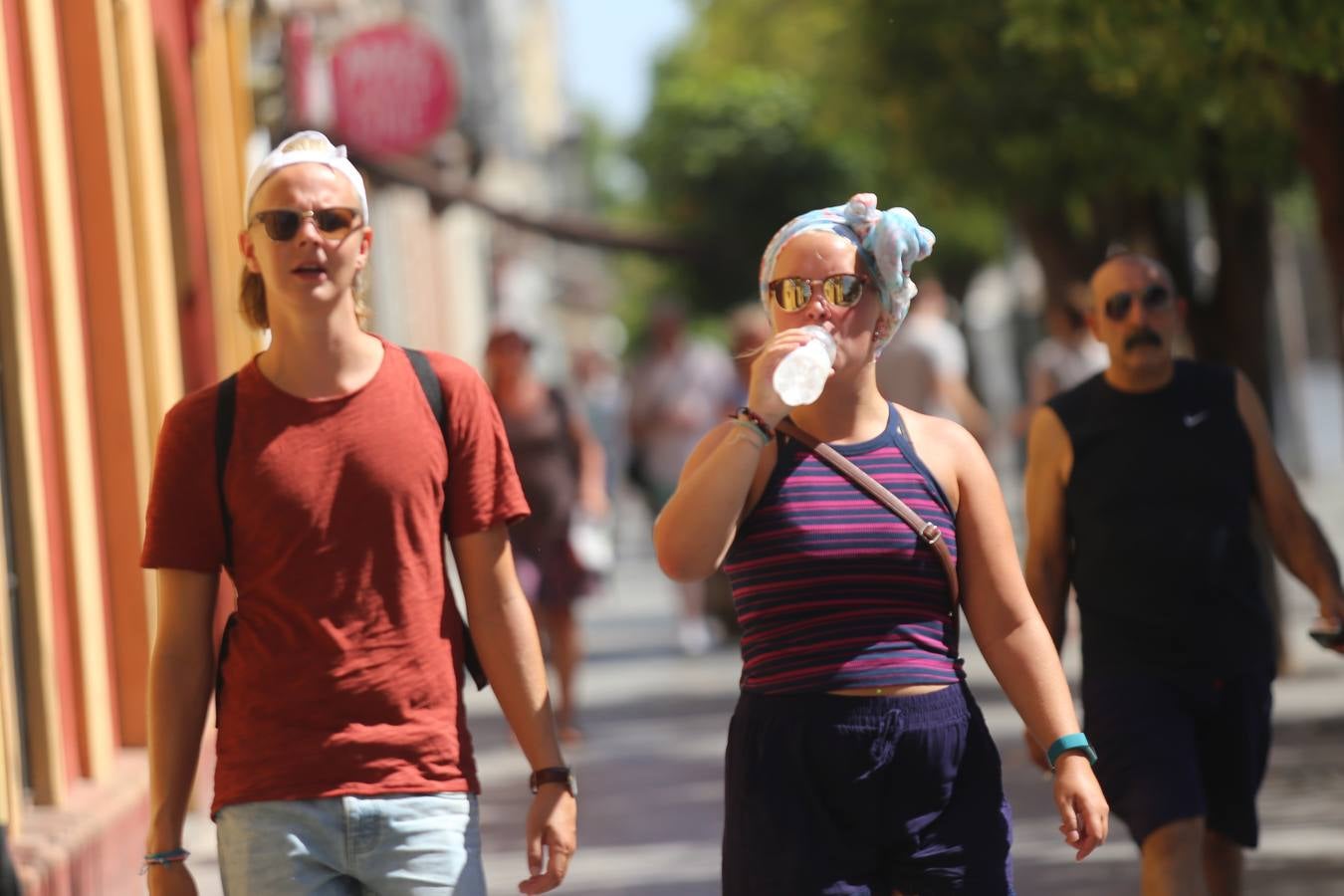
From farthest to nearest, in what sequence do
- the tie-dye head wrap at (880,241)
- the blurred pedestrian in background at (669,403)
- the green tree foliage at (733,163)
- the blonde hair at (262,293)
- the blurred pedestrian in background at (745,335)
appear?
A: the green tree foliage at (733,163) < the blurred pedestrian in background at (669,403) < the blurred pedestrian in background at (745,335) < the blonde hair at (262,293) < the tie-dye head wrap at (880,241)

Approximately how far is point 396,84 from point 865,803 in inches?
694

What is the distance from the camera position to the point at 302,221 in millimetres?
4238

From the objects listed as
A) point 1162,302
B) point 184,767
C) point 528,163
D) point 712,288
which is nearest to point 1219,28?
point 1162,302

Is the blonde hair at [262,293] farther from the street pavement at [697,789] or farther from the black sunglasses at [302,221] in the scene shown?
the street pavement at [697,789]

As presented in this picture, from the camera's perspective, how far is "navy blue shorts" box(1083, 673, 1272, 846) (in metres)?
5.82

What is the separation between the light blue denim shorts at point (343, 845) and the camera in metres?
4.09

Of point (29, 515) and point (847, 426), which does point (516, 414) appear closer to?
point (29, 515)

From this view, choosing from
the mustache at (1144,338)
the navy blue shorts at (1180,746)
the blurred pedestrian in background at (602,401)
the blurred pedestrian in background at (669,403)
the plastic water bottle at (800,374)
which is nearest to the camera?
the plastic water bottle at (800,374)

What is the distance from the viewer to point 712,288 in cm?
3534

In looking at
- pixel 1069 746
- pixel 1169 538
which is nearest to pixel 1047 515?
pixel 1169 538

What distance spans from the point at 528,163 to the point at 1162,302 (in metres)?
72.2

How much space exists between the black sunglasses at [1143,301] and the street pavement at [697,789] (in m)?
2.23

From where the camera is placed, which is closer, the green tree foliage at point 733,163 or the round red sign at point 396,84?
the round red sign at point 396,84

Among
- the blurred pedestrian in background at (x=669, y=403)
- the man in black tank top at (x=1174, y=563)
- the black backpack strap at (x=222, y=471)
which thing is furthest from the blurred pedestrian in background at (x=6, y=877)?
the blurred pedestrian in background at (x=669, y=403)
